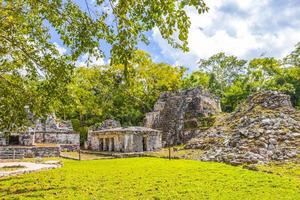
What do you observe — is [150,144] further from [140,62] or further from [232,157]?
[140,62]

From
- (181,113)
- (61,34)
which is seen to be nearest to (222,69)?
(181,113)

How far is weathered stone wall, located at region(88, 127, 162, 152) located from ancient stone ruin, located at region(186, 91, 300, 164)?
457 centimetres

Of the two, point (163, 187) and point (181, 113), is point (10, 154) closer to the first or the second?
point (163, 187)

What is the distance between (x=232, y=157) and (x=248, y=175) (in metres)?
4.07

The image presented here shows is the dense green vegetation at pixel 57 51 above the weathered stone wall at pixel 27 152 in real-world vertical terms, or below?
above

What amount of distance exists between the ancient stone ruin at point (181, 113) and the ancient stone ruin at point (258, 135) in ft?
16.6

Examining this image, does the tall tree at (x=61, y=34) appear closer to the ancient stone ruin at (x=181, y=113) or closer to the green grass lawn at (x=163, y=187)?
the green grass lawn at (x=163, y=187)

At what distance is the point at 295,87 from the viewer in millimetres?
35156

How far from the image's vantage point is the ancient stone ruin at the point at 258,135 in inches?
531

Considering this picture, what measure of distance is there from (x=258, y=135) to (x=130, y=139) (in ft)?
35.1

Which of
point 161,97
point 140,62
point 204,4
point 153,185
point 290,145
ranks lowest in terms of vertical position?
point 153,185

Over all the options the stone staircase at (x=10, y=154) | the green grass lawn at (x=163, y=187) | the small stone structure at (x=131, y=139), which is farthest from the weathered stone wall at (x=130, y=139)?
the green grass lawn at (x=163, y=187)

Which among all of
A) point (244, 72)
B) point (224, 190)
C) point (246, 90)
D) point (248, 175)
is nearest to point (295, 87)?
point (246, 90)

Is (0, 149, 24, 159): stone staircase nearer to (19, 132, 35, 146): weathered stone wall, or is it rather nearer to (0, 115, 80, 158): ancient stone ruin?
(0, 115, 80, 158): ancient stone ruin
